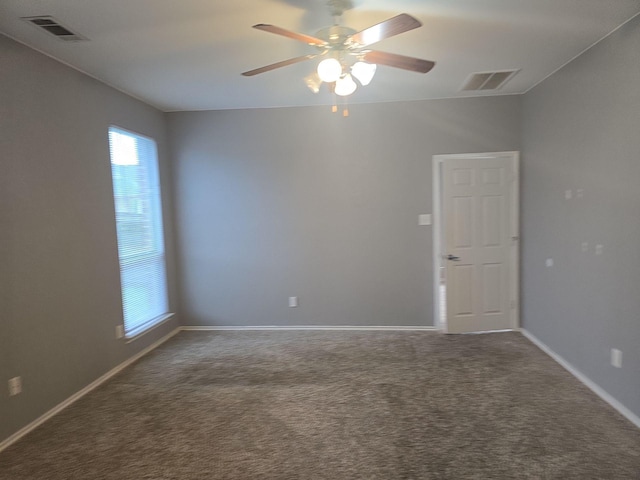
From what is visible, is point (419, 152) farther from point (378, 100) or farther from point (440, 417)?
point (440, 417)

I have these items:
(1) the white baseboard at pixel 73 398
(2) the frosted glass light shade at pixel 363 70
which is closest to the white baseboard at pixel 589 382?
(2) the frosted glass light shade at pixel 363 70

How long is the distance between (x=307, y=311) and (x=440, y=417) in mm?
2409

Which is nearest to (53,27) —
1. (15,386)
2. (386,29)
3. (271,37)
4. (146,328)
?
(271,37)

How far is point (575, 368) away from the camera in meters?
3.50

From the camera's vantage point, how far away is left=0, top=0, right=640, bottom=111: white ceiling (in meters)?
2.40

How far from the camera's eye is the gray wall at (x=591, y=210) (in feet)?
9.02

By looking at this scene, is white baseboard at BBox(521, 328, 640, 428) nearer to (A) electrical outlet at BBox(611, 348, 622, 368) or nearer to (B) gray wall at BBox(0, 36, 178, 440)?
(A) electrical outlet at BBox(611, 348, 622, 368)

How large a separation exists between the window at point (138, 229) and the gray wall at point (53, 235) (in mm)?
178

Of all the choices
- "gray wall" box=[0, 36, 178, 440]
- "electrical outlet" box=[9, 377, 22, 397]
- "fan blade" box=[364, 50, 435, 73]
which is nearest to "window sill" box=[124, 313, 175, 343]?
"gray wall" box=[0, 36, 178, 440]

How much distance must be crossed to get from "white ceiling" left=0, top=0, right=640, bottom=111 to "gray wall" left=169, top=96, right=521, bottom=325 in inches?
27.2

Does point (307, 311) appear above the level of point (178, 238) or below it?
below

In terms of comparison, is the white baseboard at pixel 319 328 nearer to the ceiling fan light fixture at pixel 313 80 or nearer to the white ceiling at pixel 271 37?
the white ceiling at pixel 271 37

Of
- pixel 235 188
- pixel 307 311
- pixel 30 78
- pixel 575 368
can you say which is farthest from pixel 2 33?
pixel 575 368

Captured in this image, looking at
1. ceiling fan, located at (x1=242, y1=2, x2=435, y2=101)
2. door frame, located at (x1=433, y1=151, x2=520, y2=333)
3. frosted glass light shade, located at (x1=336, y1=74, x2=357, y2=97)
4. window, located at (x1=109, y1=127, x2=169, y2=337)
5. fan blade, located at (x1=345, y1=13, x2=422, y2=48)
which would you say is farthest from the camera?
door frame, located at (x1=433, y1=151, x2=520, y2=333)
